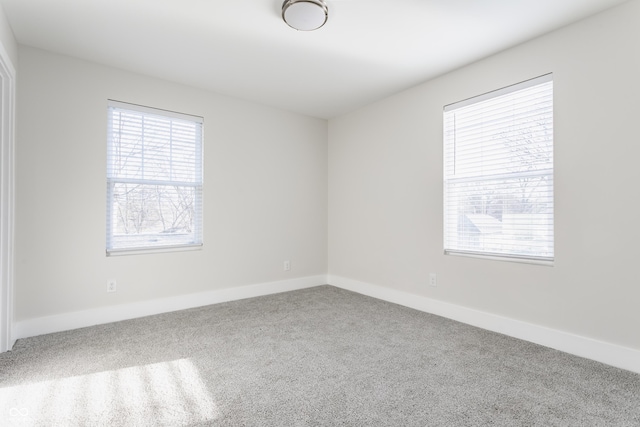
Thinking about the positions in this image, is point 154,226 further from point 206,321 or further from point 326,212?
point 326,212

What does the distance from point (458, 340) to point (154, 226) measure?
10.1ft

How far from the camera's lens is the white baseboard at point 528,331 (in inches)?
87.4

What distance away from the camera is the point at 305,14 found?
2.27 metres

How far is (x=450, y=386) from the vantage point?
1972mm

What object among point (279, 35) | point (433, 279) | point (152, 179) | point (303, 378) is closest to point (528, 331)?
point (433, 279)

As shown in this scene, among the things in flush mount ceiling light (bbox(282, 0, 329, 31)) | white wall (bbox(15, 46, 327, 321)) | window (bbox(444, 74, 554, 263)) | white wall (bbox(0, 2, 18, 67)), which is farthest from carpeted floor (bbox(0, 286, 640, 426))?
flush mount ceiling light (bbox(282, 0, 329, 31))

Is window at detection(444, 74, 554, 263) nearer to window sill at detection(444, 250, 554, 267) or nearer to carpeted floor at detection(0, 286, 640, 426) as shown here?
window sill at detection(444, 250, 554, 267)

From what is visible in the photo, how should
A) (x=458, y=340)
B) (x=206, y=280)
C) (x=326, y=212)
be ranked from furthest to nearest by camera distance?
(x=326, y=212)
(x=206, y=280)
(x=458, y=340)

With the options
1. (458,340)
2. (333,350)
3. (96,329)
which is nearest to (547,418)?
(458,340)

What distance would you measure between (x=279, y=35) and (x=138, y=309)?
2.88m

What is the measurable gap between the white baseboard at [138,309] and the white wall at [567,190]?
1628 millimetres

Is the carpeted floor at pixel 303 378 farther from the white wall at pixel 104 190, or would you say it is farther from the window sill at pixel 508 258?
the window sill at pixel 508 258

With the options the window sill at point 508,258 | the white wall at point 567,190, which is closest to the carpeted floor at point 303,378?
the white wall at point 567,190

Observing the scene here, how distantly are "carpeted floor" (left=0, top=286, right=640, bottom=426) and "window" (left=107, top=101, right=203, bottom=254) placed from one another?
90 centimetres
